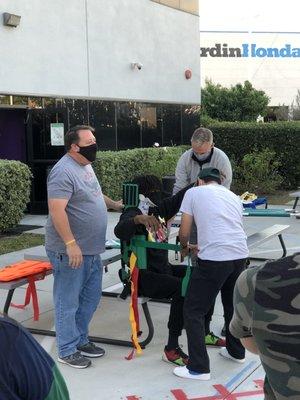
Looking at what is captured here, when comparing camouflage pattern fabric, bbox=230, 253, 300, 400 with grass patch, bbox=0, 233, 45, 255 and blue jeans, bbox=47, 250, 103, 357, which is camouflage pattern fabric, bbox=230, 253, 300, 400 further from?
grass patch, bbox=0, 233, 45, 255

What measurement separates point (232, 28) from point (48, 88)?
4459cm

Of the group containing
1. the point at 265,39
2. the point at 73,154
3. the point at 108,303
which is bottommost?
the point at 108,303

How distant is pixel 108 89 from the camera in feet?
47.1

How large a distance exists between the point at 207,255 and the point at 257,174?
11961 millimetres

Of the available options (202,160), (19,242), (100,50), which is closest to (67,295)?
(202,160)

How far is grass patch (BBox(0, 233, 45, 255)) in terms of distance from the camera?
8.80 metres

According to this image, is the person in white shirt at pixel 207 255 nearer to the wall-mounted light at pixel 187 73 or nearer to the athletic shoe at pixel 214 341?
the athletic shoe at pixel 214 341

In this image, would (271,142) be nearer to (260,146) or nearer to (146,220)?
(260,146)

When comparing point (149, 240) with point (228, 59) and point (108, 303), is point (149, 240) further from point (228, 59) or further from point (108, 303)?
point (228, 59)

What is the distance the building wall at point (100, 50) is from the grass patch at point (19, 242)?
124 inches

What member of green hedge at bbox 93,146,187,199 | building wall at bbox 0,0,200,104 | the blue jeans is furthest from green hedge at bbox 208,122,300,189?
the blue jeans

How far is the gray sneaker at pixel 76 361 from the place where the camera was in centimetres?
443

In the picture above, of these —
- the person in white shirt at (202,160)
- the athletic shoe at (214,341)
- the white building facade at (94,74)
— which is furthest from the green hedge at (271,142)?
the athletic shoe at (214,341)

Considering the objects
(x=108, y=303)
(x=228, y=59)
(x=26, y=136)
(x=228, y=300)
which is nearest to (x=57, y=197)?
(x=228, y=300)
